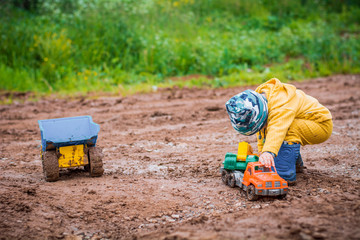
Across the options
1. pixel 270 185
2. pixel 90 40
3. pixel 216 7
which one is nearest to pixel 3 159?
pixel 270 185

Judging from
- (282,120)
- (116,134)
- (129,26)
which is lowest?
(116,134)

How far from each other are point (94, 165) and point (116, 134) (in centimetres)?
182

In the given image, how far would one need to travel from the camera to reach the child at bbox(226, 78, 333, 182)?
126 inches

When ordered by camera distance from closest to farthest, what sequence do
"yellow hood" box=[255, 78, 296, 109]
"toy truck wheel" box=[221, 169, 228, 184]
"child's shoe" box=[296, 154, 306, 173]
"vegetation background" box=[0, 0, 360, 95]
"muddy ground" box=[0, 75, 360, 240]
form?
"muddy ground" box=[0, 75, 360, 240] < "yellow hood" box=[255, 78, 296, 109] < "toy truck wheel" box=[221, 169, 228, 184] < "child's shoe" box=[296, 154, 306, 173] < "vegetation background" box=[0, 0, 360, 95]

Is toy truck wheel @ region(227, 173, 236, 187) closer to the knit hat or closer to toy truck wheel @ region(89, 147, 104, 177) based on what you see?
the knit hat

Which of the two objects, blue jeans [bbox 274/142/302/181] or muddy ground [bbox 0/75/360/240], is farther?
blue jeans [bbox 274/142/302/181]

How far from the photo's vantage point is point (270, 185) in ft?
10.1

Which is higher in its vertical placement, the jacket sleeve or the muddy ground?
the jacket sleeve

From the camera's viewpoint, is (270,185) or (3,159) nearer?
(270,185)

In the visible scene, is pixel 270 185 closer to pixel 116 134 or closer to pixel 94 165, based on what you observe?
pixel 94 165

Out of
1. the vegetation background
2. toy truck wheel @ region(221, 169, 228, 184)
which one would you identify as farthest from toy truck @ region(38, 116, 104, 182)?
the vegetation background

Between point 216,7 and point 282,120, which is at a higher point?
point 216,7

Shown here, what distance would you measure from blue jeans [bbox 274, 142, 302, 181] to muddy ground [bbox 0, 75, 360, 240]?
0.40 ft

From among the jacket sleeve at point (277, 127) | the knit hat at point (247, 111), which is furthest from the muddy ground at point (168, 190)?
the knit hat at point (247, 111)
